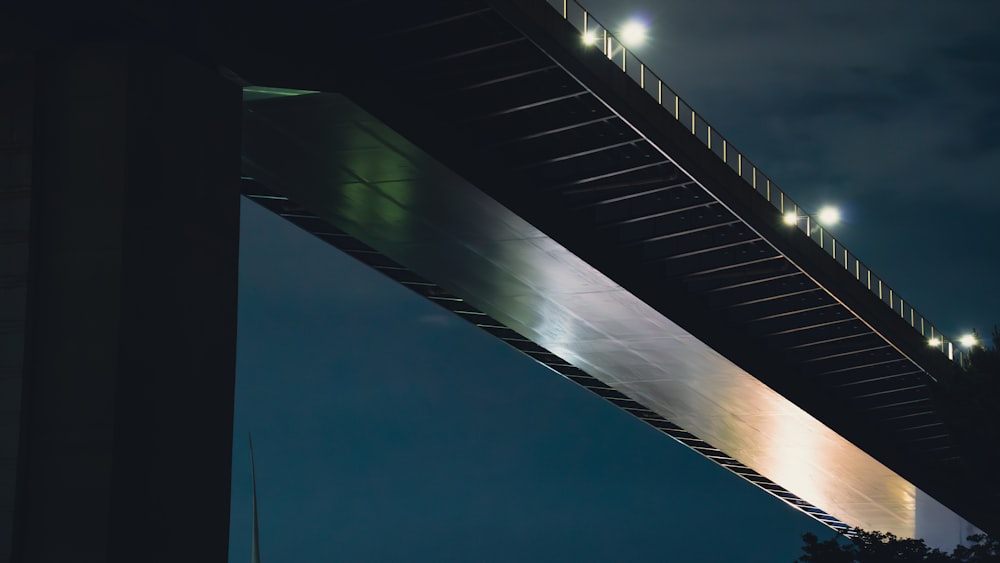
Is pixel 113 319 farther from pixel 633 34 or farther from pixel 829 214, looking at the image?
pixel 829 214

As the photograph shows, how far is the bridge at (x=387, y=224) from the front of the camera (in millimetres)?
15914

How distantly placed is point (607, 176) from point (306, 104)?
732 centimetres

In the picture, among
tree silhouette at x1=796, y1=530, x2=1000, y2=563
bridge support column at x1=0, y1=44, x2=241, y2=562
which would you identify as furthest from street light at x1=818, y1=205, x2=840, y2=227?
bridge support column at x1=0, y1=44, x2=241, y2=562

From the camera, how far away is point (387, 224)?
2730 cm

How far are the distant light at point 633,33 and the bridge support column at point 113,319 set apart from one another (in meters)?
10.3

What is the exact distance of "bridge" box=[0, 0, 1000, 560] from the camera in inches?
627

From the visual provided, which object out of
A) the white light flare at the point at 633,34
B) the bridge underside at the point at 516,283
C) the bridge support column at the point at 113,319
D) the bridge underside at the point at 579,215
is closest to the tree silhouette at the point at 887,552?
the bridge underside at the point at 579,215

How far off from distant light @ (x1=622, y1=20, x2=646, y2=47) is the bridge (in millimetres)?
721

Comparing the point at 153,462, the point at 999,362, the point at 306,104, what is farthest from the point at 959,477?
the point at 153,462

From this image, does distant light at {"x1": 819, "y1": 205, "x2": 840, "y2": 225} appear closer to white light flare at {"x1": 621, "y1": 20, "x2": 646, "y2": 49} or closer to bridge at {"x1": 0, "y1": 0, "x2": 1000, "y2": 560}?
bridge at {"x1": 0, "y1": 0, "x2": 1000, "y2": 560}

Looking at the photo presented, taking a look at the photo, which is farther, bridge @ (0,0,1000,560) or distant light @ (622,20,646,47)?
distant light @ (622,20,646,47)

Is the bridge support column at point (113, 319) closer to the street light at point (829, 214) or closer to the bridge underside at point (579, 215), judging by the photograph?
the bridge underside at point (579, 215)

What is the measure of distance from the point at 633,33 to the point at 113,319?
13170mm

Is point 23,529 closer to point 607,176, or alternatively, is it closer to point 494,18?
point 494,18
